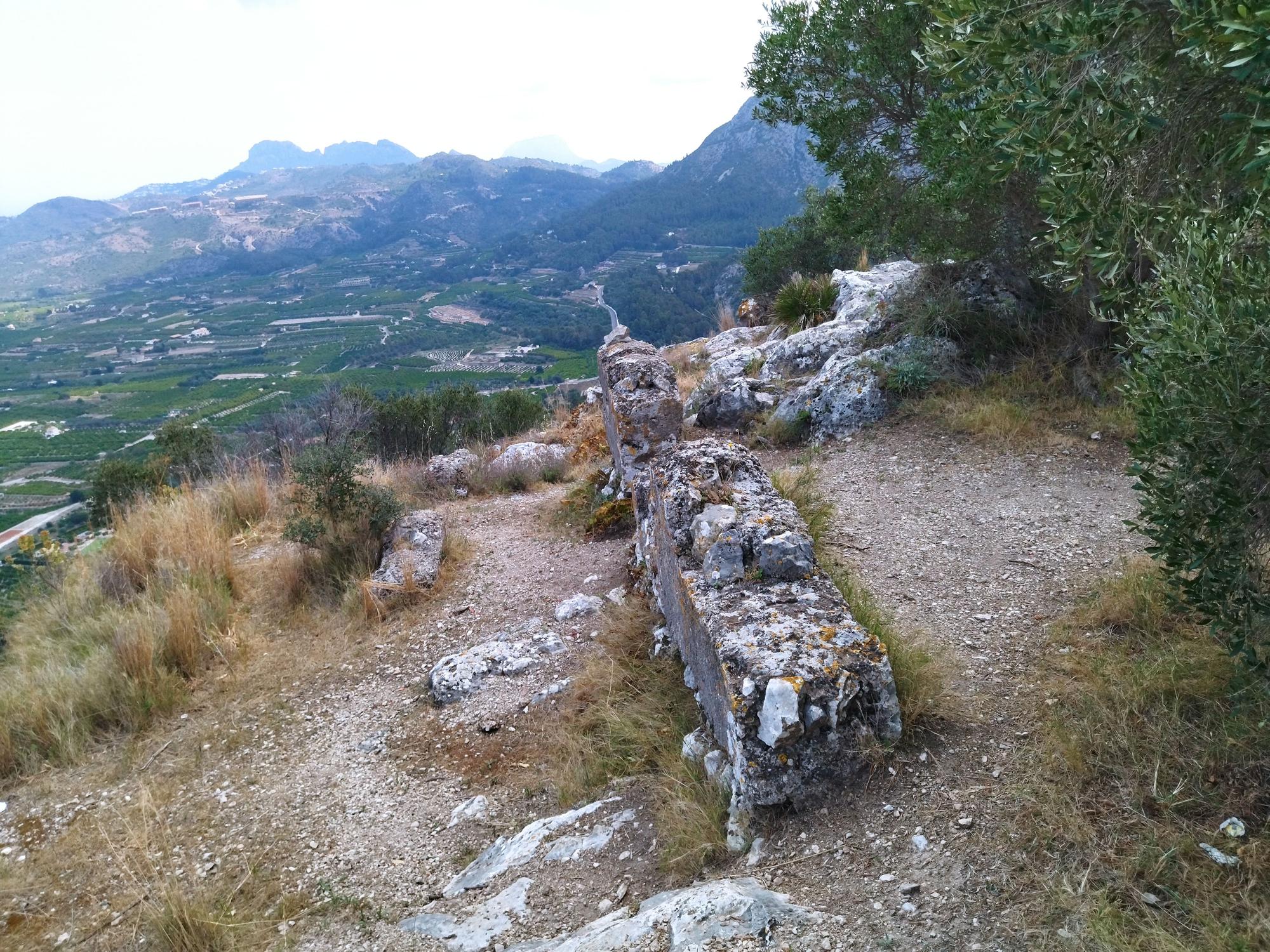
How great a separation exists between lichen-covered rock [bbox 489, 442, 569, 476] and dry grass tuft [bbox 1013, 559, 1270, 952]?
7.25 m

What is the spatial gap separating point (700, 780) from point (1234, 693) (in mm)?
2159

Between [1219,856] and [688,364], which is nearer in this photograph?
[1219,856]

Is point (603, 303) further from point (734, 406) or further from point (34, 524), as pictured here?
point (734, 406)

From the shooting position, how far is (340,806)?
4344 millimetres

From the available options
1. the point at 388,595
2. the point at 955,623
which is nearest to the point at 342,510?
the point at 388,595

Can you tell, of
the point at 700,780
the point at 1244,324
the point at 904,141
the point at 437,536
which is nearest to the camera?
the point at 1244,324

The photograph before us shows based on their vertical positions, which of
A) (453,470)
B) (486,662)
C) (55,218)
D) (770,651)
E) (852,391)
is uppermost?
(55,218)

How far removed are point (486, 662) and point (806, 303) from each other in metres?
9.51

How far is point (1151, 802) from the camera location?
259 cm

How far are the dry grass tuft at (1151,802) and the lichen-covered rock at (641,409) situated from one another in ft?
15.5

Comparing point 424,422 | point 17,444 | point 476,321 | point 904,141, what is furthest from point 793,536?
point 476,321

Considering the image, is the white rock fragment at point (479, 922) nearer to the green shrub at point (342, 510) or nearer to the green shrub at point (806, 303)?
the green shrub at point (342, 510)

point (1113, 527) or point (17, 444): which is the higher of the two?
point (1113, 527)

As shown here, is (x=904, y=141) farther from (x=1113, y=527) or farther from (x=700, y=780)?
(x=700, y=780)
